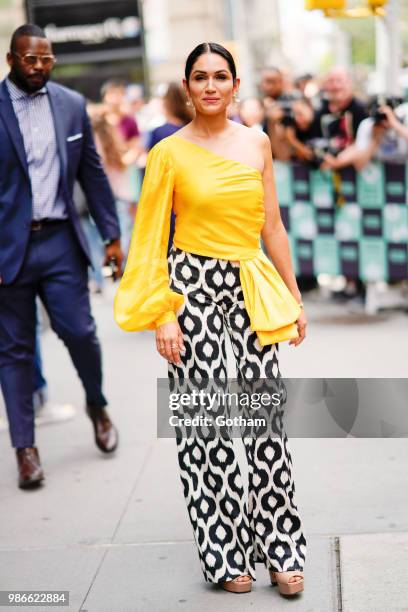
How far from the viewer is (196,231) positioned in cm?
393

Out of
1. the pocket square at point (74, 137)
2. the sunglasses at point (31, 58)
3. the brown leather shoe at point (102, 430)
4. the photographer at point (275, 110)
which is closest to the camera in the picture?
the sunglasses at point (31, 58)

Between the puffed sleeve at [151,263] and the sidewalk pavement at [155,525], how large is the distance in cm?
102

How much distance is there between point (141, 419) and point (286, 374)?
1.24 m

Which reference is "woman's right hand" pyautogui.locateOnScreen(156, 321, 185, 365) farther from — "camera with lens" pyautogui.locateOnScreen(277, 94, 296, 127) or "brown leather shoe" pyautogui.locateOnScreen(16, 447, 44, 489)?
"camera with lens" pyautogui.locateOnScreen(277, 94, 296, 127)

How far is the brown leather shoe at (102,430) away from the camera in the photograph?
595cm

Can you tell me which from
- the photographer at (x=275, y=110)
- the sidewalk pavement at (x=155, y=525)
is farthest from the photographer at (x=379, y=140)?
the sidewalk pavement at (x=155, y=525)

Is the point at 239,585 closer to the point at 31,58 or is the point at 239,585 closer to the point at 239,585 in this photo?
the point at 239,585

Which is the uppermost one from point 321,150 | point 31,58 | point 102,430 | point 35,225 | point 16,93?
point 31,58

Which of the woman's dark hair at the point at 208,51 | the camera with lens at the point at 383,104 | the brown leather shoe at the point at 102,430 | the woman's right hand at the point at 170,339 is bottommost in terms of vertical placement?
the brown leather shoe at the point at 102,430

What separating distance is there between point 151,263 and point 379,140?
5.63 m

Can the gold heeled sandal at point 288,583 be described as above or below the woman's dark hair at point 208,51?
below

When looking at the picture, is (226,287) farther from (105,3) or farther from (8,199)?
(105,3)

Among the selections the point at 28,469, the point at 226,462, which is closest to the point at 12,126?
the point at 28,469

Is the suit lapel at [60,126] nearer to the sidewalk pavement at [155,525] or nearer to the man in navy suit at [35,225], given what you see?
the man in navy suit at [35,225]
